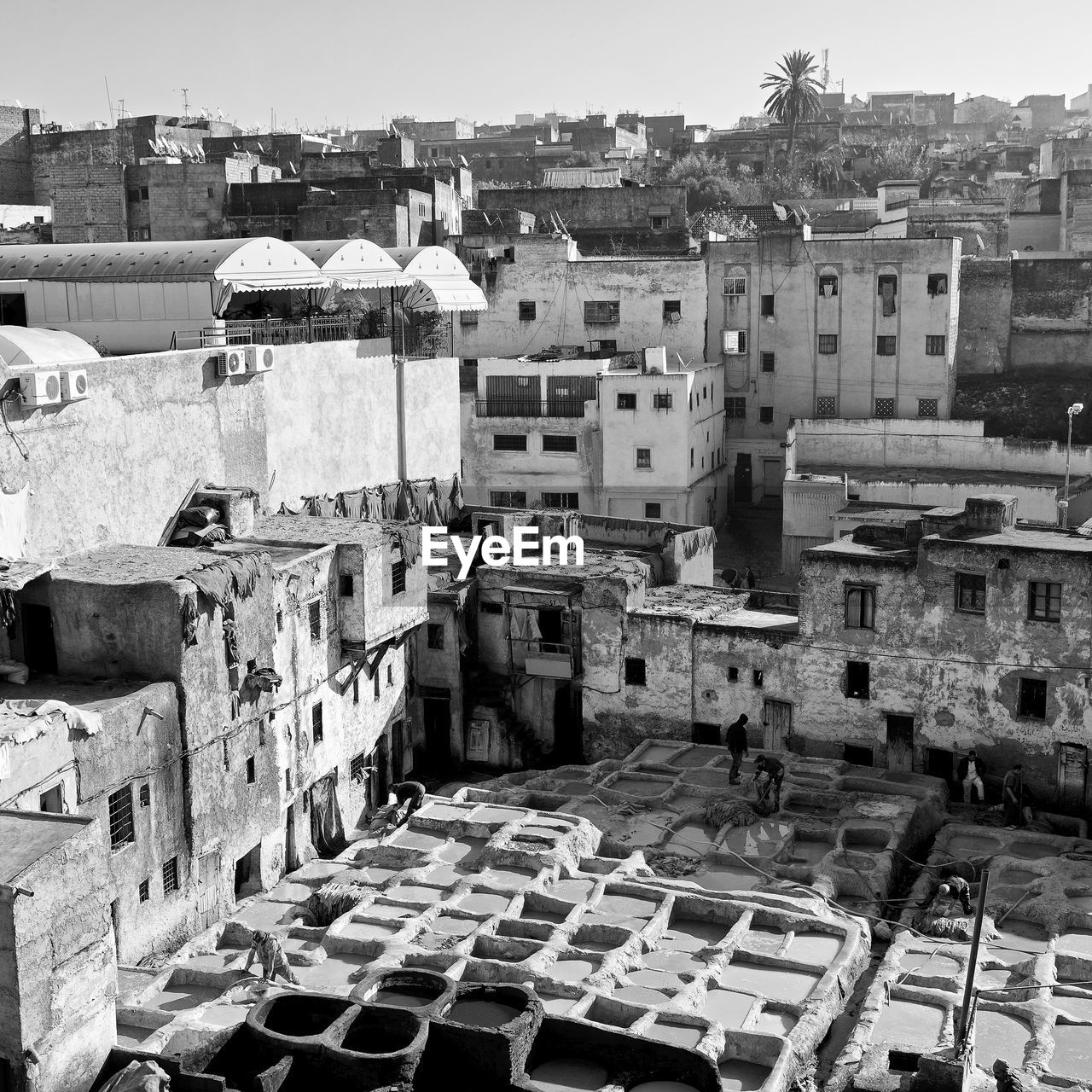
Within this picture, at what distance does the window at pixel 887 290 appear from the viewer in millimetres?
56812

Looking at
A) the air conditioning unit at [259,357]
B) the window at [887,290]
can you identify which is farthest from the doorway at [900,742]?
the window at [887,290]

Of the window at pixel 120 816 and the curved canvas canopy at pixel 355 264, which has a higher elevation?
the curved canvas canopy at pixel 355 264

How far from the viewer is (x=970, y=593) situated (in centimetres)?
3434

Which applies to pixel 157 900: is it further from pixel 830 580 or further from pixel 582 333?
pixel 582 333

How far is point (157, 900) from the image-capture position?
27734mm

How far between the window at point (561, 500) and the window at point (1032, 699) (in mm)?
22336

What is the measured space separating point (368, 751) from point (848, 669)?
11.5 meters

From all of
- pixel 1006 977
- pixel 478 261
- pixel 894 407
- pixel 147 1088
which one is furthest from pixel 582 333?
pixel 147 1088

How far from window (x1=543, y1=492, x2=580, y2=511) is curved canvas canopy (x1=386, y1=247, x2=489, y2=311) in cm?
753

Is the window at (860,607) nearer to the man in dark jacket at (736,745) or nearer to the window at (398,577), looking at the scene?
the man in dark jacket at (736,745)

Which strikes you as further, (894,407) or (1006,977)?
(894,407)

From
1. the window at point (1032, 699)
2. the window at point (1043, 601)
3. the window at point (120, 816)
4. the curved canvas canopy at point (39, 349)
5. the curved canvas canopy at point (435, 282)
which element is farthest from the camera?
the curved canvas canopy at point (435, 282)

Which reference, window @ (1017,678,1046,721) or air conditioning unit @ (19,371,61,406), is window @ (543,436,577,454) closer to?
window @ (1017,678,1046,721)

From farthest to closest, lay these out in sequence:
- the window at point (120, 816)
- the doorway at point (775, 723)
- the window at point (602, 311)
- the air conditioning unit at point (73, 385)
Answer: the window at point (602, 311), the doorway at point (775, 723), the air conditioning unit at point (73, 385), the window at point (120, 816)
